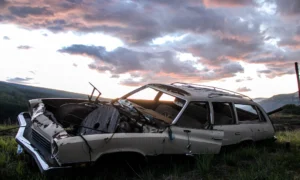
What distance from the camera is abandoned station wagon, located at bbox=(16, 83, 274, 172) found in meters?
4.11

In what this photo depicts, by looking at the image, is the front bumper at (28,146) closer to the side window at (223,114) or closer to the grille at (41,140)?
the grille at (41,140)

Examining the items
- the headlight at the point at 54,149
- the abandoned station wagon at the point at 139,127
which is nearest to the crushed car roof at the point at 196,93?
the abandoned station wagon at the point at 139,127

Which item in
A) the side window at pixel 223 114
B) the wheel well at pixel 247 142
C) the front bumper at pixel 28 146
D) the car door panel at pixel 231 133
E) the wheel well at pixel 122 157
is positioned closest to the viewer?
the front bumper at pixel 28 146

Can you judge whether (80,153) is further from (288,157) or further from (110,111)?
(288,157)

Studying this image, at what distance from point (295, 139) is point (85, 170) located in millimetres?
6044

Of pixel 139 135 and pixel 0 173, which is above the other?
pixel 139 135

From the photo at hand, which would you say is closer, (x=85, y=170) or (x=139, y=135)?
(x=85, y=170)

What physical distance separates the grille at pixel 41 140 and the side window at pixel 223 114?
3.22 meters

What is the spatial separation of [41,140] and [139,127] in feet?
5.14

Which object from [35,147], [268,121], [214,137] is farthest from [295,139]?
[35,147]

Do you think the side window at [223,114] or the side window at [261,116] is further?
the side window at [261,116]

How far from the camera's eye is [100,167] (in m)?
4.40

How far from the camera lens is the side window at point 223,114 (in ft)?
20.0

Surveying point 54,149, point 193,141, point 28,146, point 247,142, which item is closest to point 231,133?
point 247,142
